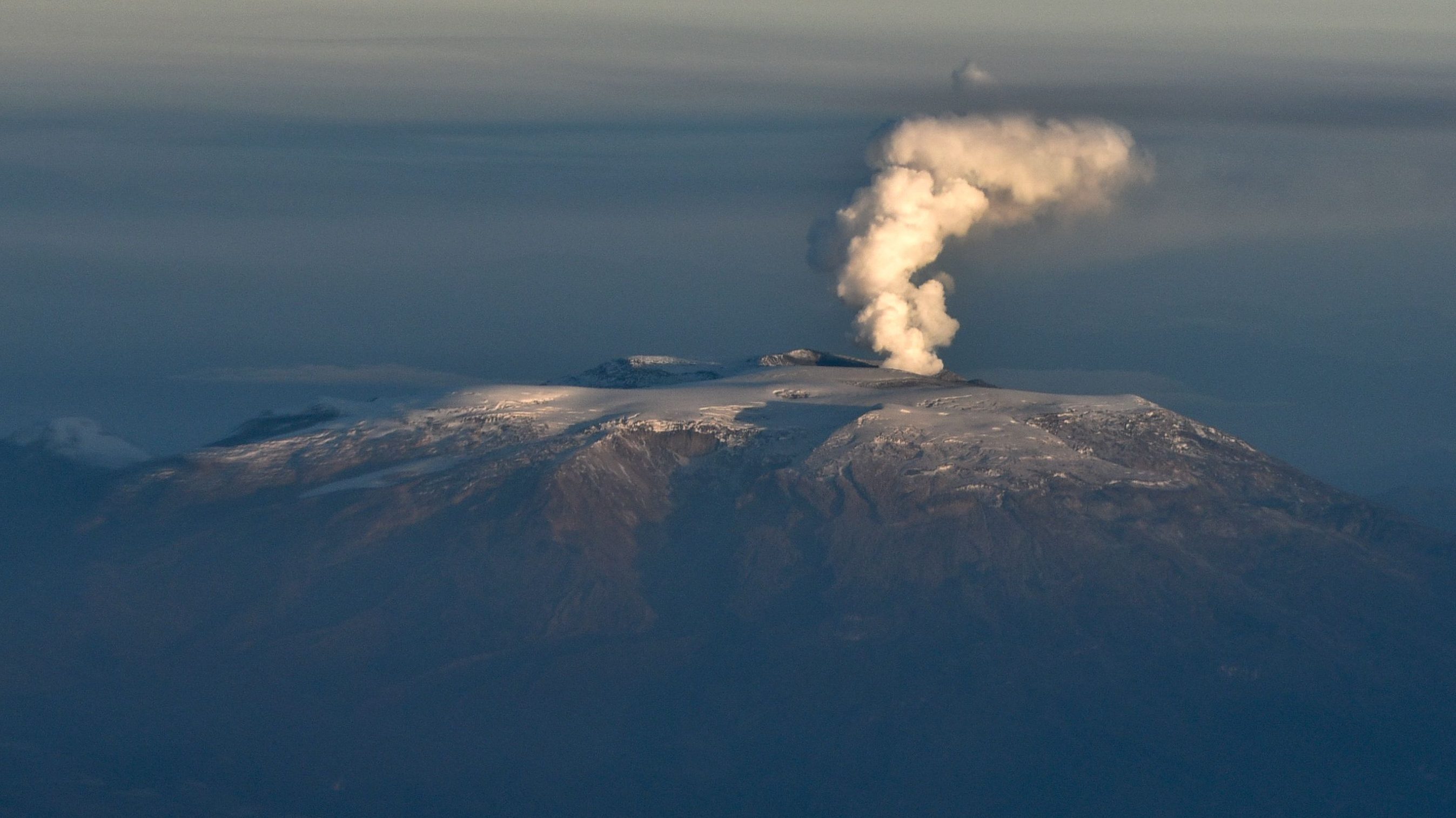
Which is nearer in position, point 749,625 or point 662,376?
point 749,625

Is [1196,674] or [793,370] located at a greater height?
[793,370]

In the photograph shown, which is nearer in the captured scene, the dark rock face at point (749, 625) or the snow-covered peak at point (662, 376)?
the dark rock face at point (749, 625)

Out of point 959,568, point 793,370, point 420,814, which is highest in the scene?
point 793,370

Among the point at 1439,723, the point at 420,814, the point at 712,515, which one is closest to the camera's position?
the point at 420,814

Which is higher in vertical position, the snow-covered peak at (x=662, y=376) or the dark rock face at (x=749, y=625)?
the snow-covered peak at (x=662, y=376)

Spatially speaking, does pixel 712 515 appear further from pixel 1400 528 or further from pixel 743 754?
pixel 1400 528

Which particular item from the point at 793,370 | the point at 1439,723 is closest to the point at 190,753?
the point at 793,370

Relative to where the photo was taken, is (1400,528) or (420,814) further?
(1400,528)

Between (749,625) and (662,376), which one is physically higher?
(662,376)
